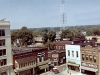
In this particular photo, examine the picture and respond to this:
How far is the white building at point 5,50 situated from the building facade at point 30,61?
1.21m

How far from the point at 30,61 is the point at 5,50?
20.7ft

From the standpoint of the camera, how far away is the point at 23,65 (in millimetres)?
38188

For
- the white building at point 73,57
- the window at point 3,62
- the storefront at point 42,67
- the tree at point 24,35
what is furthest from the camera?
the tree at point 24,35

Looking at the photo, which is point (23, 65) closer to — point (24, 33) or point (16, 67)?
point (16, 67)

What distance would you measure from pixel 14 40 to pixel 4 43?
145 ft

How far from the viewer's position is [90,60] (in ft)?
127

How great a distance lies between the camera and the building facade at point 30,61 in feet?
123

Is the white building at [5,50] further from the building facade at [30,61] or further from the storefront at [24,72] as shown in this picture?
the storefront at [24,72]

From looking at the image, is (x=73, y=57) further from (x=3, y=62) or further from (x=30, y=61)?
(x=3, y=62)

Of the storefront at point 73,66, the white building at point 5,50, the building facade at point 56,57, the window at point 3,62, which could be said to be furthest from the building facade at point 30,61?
the storefront at point 73,66

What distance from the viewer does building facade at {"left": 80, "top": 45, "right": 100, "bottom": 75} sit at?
37.1 meters

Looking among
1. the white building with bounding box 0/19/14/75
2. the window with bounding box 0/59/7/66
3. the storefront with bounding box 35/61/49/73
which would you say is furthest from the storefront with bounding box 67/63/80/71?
the window with bounding box 0/59/7/66

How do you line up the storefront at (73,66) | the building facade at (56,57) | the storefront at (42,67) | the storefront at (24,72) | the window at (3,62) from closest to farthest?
the window at (3,62)
the storefront at (24,72)
the storefront at (42,67)
the storefront at (73,66)
the building facade at (56,57)

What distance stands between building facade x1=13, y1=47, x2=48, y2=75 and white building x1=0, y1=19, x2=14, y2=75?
121 centimetres
